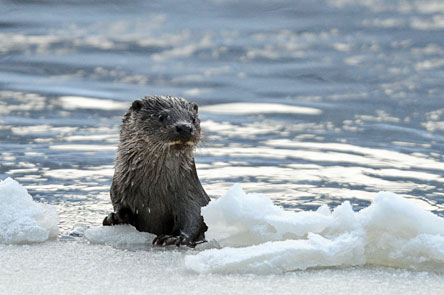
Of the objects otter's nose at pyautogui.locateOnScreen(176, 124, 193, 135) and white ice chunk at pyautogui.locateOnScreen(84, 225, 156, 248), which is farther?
white ice chunk at pyautogui.locateOnScreen(84, 225, 156, 248)

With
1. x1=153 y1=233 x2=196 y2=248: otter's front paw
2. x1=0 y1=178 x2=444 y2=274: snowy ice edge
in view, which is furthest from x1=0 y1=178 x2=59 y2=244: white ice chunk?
x1=153 y1=233 x2=196 y2=248: otter's front paw

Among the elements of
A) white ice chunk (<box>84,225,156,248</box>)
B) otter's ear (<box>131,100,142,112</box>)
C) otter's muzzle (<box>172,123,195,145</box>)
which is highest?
otter's ear (<box>131,100,142,112</box>)

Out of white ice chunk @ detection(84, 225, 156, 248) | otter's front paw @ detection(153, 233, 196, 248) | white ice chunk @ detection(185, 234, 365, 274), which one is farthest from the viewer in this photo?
white ice chunk @ detection(84, 225, 156, 248)

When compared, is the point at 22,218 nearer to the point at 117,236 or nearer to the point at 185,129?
the point at 117,236

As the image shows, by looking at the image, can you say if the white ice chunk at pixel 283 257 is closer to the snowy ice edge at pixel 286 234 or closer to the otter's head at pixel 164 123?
the snowy ice edge at pixel 286 234

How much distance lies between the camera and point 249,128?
920cm

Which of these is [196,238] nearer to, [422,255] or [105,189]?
[422,255]

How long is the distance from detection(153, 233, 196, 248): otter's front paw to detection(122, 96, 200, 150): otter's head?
1.50ft

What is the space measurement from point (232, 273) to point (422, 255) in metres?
0.87

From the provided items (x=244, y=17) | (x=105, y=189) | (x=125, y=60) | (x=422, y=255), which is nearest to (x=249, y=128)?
(x=105, y=189)

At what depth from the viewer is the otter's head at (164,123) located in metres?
4.85

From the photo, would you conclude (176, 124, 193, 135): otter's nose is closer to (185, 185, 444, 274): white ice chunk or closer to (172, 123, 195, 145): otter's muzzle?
(172, 123, 195, 145): otter's muzzle

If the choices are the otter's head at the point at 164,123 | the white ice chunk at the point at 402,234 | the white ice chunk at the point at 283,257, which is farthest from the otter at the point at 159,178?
the white ice chunk at the point at 402,234

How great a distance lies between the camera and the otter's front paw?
15.8 ft
